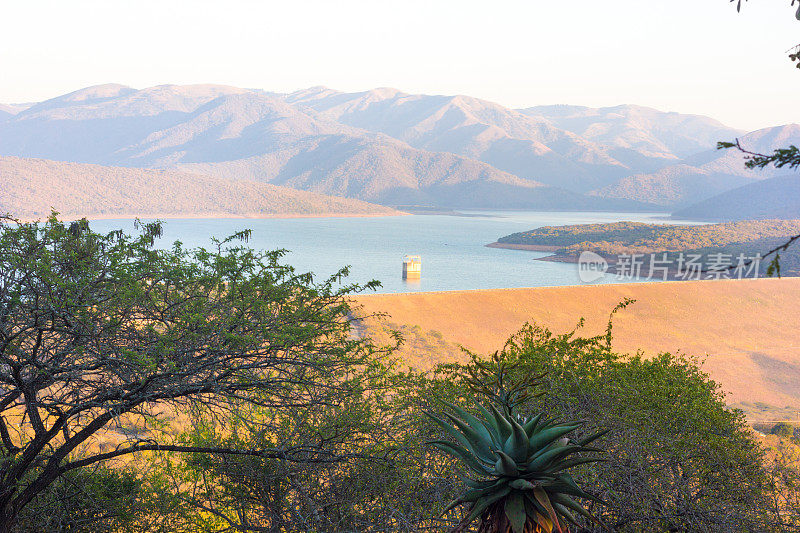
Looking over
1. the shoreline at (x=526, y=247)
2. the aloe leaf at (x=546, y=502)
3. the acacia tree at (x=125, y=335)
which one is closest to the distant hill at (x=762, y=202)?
the shoreline at (x=526, y=247)

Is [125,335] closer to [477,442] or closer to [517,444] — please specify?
[477,442]

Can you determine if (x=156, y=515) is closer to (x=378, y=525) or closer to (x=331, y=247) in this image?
(x=378, y=525)

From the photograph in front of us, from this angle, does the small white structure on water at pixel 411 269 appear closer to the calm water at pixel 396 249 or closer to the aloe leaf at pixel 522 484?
the calm water at pixel 396 249

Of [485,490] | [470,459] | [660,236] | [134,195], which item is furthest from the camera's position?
[134,195]

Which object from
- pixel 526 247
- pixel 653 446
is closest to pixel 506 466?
pixel 653 446

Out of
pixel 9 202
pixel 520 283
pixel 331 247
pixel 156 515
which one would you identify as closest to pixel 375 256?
pixel 331 247

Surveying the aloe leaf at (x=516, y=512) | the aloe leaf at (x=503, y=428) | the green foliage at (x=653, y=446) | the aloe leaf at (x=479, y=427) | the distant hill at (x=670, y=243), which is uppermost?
the aloe leaf at (x=503, y=428)

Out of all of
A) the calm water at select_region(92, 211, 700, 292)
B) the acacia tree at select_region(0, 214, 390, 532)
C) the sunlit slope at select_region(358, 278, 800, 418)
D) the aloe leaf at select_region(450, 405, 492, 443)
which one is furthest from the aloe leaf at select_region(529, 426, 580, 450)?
the calm water at select_region(92, 211, 700, 292)
